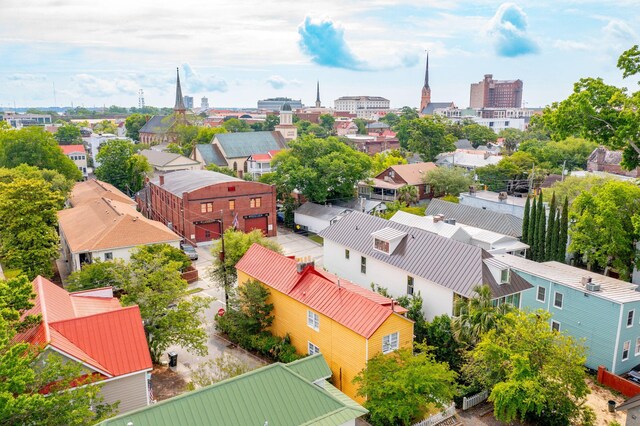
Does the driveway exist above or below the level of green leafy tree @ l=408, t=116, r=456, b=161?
below

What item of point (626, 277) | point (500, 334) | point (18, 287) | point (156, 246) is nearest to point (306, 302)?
point (500, 334)

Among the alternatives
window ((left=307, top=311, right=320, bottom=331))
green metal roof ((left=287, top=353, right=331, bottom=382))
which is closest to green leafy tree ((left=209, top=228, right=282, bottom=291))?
window ((left=307, top=311, right=320, bottom=331))

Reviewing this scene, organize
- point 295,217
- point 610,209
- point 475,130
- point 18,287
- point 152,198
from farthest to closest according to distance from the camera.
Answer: point 475,130
point 152,198
point 295,217
point 610,209
point 18,287

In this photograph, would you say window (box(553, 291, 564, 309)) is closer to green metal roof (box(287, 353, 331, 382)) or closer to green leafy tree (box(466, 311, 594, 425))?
green leafy tree (box(466, 311, 594, 425))

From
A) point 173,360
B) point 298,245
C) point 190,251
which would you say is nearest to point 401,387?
point 173,360

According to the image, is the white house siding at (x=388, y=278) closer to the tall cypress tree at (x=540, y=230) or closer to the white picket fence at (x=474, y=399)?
the white picket fence at (x=474, y=399)

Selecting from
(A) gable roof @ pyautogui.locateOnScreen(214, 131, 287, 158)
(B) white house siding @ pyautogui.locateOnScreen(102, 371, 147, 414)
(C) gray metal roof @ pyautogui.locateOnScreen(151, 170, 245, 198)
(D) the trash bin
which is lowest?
(D) the trash bin

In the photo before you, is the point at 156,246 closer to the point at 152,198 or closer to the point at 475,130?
the point at 152,198
